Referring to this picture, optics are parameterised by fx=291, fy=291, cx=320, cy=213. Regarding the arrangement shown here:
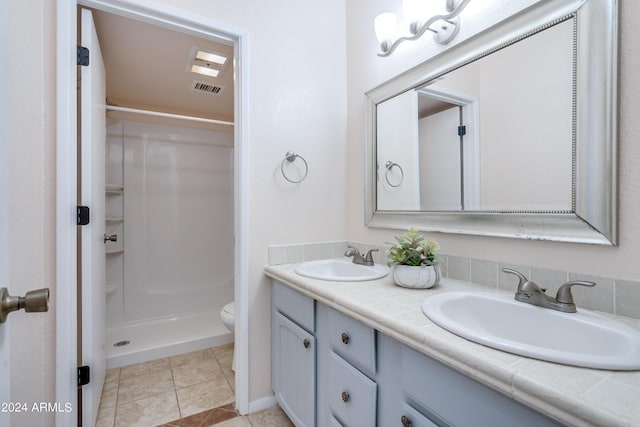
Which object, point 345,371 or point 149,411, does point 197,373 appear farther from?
point 345,371

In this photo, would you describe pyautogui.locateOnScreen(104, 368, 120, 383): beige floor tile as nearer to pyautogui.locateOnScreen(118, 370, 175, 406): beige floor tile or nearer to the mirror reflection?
pyautogui.locateOnScreen(118, 370, 175, 406): beige floor tile

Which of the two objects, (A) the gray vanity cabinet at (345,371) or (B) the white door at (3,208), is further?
(A) the gray vanity cabinet at (345,371)

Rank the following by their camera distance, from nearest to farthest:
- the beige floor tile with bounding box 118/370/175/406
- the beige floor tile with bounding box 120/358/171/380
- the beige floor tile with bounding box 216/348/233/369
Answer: the beige floor tile with bounding box 118/370/175/406 < the beige floor tile with bounding box 120/358/171/380 < the beige floor tile with bounding box 216/348/233/369

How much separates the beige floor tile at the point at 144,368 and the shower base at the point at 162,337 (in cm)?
4

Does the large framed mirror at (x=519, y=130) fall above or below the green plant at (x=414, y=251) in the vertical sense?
above

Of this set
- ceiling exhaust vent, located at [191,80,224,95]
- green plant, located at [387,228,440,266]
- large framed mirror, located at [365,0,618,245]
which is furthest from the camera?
ceiling exhaust vent, located at [191,80,224,95]

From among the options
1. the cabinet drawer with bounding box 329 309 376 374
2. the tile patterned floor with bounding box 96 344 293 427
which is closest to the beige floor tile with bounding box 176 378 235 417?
the tile patterned floor with bounding box 96 344 293 427

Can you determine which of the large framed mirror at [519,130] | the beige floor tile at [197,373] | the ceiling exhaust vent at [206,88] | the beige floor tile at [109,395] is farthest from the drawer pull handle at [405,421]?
the ceiling exhaust vent at [206,88]

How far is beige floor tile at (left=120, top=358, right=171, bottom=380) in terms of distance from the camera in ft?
6.53

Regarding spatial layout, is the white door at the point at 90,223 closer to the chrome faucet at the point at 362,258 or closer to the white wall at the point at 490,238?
the chrome faucet at the point at 362,258

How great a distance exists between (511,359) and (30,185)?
1.57 metres

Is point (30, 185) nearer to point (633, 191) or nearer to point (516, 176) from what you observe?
point (516, 176)

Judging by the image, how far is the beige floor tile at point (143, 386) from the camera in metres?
1.74

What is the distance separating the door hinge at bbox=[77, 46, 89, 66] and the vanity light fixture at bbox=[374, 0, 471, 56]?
4.70 feet
